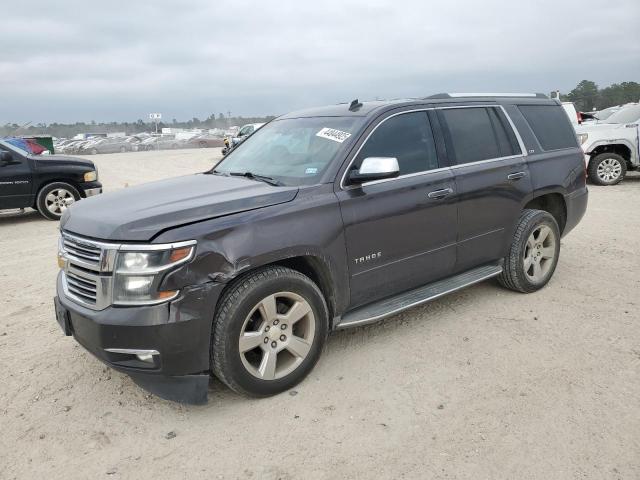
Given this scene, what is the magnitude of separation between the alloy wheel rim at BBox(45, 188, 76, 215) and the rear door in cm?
786

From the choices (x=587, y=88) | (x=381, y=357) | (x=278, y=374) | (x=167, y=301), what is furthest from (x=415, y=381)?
(x=587, y=88)

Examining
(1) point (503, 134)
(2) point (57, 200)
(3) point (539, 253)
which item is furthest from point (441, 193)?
(2) point (57, 200)

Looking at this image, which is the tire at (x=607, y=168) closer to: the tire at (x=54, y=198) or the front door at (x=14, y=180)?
the tire at (x=54, y=198)

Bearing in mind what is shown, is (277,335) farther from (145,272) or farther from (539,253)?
(539,253)

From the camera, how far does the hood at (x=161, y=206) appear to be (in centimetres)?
288

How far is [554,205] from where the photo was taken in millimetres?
A: 5164

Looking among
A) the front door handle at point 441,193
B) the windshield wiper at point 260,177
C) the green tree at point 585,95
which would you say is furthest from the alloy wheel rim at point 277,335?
the green tree at point 585,95

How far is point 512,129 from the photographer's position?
470cm

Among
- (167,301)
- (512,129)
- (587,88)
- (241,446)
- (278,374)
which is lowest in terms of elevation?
(241,446)

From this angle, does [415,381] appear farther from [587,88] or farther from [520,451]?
[587,88]

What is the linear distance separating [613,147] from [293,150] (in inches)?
406

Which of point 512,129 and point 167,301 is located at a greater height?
point 512,129

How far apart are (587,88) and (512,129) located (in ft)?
216

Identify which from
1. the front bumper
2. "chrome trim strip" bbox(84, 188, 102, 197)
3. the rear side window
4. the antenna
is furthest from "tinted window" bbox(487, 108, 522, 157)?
"chrome trim strip" bbox(84, 188, 102, 197)
